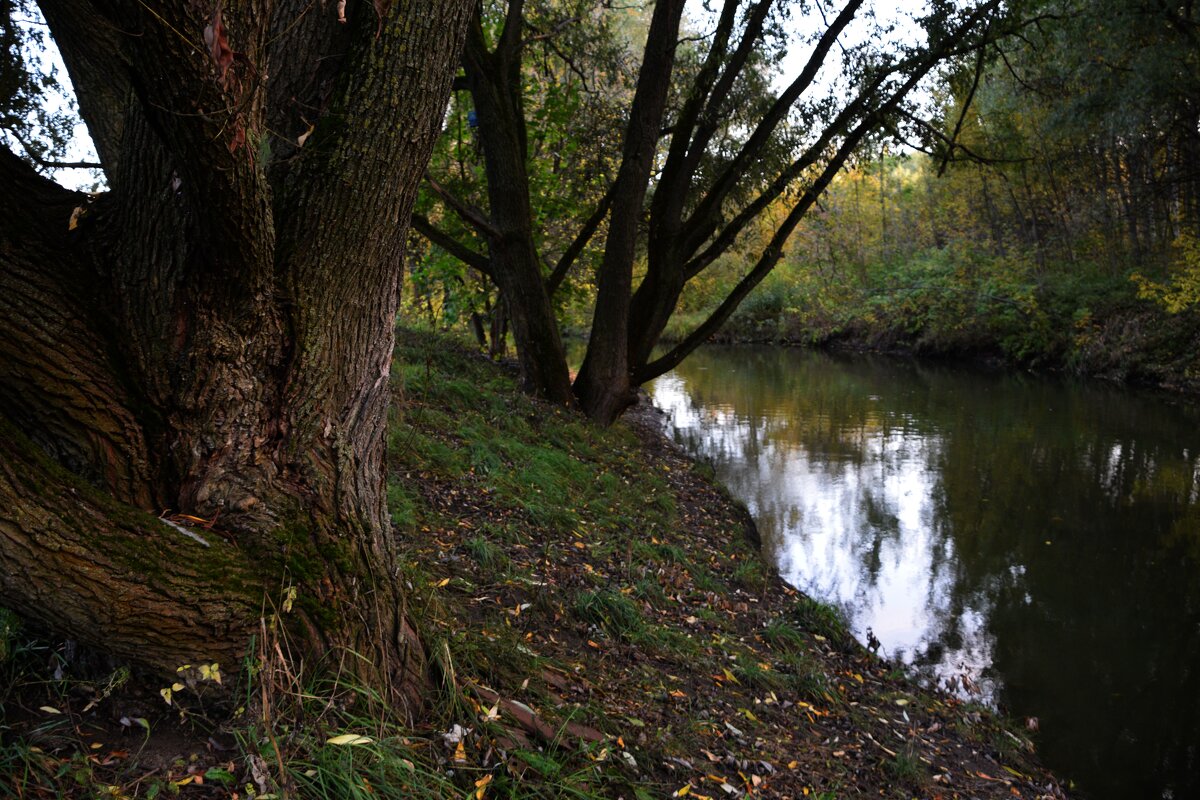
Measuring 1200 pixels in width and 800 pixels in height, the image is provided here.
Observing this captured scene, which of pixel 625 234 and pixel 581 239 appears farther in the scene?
pixel 581 239

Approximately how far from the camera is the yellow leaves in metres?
2.53

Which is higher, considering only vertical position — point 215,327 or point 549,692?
point 215,327

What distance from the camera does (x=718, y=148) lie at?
11273mm

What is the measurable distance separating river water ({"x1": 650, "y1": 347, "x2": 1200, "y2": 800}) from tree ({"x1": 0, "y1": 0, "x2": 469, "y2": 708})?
5.03 meters

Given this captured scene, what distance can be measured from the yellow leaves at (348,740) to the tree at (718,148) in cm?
772

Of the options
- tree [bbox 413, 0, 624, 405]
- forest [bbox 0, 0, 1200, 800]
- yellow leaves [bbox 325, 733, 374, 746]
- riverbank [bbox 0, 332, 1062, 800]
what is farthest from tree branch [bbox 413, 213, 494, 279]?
yellow leaves [bbox 325, 733, 374, 746]

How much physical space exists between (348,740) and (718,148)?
9.92 metres

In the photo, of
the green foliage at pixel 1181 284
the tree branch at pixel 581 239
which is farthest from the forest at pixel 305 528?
the green foliage at pixel 1181 284

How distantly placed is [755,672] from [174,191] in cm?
376

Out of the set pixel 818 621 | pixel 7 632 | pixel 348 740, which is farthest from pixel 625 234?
pixel 7 632

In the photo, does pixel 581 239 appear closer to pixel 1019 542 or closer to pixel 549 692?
pixel 1019 542

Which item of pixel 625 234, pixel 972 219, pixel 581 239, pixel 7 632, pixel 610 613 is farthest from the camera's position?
pixel 972 219

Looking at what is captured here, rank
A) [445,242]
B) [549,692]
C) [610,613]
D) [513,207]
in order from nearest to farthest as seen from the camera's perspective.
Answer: [549,692] → [610,613] → [513,207] → [445,242]

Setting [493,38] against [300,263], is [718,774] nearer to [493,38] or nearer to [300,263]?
[300,263]
